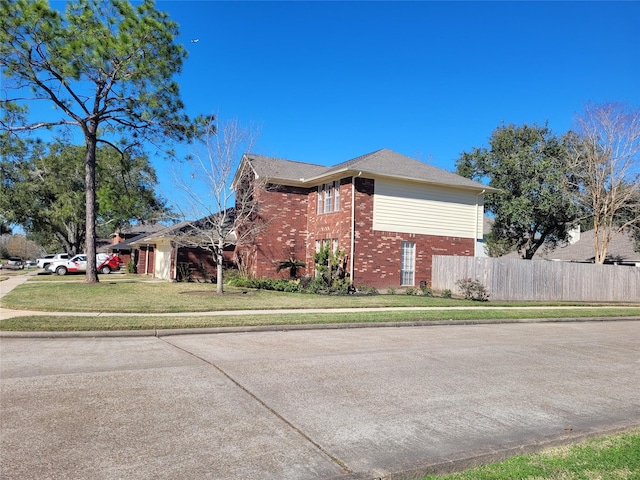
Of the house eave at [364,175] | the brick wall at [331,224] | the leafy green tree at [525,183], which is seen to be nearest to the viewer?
the house eave at [364,175]

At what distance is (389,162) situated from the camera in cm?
2472

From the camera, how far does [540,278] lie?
23.0m

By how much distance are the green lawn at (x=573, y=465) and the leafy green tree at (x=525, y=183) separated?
2620 centimetres

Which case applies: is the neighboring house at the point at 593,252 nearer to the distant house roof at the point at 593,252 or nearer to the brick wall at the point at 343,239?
the distant house roof at the point at 593,252

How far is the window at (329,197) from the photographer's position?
23.6 meters

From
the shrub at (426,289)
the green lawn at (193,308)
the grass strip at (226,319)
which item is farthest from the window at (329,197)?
the grass strip at (226,319)

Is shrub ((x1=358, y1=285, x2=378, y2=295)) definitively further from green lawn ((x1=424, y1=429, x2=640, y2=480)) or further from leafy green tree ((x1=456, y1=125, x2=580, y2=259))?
green lawn ((x1=424, y1=429, x2=640, y2=480))

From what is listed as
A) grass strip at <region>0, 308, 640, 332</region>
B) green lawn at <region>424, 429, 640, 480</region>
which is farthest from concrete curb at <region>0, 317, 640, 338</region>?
green lawn at <region>424, 429, 640, 480</region>

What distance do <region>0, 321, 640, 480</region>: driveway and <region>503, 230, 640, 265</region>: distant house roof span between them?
28501 millimetres

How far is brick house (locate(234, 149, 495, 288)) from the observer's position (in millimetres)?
22516

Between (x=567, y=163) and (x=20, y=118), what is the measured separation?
29318 millimetres

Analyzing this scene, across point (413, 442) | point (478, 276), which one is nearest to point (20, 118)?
point (478, 276)

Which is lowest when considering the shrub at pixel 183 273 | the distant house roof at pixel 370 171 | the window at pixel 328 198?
the shrub at pixel 183 273

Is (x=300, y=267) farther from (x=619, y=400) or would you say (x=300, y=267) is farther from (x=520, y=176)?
(x=619, y=400)
